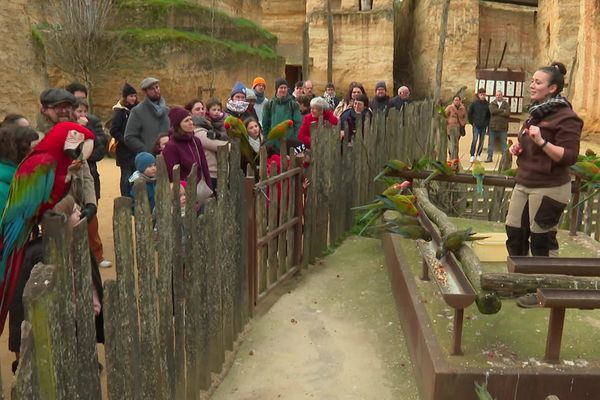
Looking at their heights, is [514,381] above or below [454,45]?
below

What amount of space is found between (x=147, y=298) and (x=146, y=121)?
3158mm

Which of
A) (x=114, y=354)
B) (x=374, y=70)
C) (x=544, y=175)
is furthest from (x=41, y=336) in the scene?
(x=374, y=70)

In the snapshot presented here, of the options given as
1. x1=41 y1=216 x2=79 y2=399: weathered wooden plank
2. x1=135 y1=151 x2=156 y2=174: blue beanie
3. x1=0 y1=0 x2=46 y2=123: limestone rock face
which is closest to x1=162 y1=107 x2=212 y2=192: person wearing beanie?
x1=135 y1=151 x2=156 y2=174: blue beanie

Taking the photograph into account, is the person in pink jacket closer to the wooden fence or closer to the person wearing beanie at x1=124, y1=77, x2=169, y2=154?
the wooden fence

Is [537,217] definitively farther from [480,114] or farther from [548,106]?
[480,114]

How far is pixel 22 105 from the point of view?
7582 mm

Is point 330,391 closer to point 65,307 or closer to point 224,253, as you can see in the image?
point 224,253

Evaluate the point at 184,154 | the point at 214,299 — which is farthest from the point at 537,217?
the point at 184,154

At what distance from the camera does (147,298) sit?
240 centimetres

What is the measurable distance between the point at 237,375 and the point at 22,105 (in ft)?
19.3

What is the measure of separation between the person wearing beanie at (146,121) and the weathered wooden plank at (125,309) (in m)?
3.15

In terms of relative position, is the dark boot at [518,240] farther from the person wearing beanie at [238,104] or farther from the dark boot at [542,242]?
the person wearing beanie at [238,104]

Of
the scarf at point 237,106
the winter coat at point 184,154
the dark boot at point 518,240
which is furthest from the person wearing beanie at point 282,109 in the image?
the dark boot at point 518,240

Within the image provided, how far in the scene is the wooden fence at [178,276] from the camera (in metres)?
1.69
